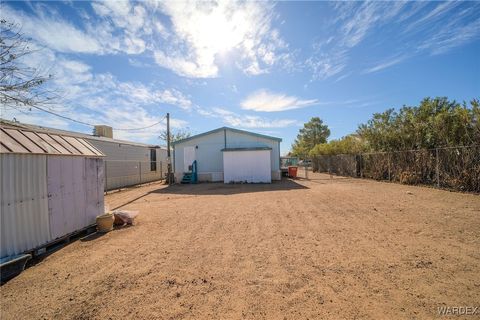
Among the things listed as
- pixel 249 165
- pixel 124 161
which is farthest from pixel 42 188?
pixel 249 165

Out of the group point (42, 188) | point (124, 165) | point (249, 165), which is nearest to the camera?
point (42, 188)

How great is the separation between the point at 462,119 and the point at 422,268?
34.9 feet

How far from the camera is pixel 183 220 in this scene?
7000mm

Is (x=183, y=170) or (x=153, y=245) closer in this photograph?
(x=153, y=245)

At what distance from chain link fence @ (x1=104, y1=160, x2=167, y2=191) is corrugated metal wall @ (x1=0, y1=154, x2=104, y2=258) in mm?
9450

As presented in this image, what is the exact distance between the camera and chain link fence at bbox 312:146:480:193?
32.3ft

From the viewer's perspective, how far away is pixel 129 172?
18.2 m

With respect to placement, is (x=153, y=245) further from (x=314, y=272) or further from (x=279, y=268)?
(x=314, y=272)

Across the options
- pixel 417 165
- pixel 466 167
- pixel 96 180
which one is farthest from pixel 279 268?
pixel 417 165

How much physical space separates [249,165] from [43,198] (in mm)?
13829

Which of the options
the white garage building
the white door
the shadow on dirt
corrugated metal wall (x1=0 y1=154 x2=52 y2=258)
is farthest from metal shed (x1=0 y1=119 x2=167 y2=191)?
corrugated metal wall (x1=0 y1=154 x2=52 y2=258)

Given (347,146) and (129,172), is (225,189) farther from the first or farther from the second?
(347,146)

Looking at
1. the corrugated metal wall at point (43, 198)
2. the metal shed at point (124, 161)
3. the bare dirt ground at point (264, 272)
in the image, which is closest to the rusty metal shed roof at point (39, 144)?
the corrugated metal wall at point (43, 198)

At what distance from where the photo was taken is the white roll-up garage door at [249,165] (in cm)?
1759
